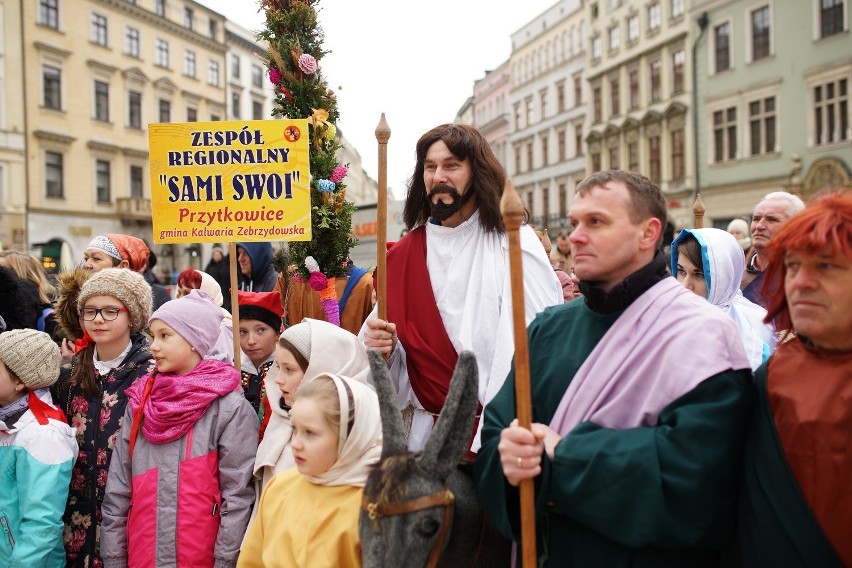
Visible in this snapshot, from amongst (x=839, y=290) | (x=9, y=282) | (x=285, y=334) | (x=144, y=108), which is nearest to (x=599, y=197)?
(x=839, y=290)

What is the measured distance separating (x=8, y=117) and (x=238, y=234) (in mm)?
32788

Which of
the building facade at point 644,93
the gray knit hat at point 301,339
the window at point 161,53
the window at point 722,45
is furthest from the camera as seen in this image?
the window at point 161,53

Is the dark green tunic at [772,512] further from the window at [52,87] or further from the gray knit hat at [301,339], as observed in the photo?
the window at [52,87]

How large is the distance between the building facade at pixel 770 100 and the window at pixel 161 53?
28241 mm

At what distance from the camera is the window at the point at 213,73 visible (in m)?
45.8

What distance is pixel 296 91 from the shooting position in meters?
4.69

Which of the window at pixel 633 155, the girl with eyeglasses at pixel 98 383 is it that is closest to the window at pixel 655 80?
the window at pixel 633 155

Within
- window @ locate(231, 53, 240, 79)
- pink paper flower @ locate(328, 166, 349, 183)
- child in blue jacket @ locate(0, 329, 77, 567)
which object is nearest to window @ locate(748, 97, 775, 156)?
pink paper flower @ locate(328, 166, 349, 183)

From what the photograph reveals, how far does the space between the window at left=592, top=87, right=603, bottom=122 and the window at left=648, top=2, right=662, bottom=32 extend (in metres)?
5.81

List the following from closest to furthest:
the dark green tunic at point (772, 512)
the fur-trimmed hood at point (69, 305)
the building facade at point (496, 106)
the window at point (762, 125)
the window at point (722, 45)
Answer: the dark green tunic at point (772, 512), the fur-trimmed hood at point (69, 305), the window at point (762, 125), the window at point (722, 45), the building facade at point (496, 106)

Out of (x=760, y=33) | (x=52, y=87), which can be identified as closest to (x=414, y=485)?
(x=760, y=33)

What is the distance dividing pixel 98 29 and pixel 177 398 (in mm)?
39763

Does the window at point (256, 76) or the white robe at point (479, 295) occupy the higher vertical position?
the window at point (256, 76)

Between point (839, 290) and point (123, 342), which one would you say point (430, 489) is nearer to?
point (839, 290)
